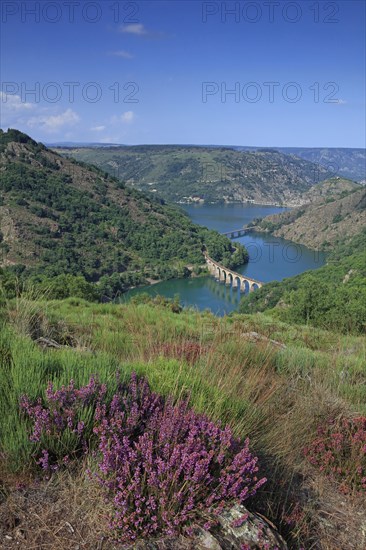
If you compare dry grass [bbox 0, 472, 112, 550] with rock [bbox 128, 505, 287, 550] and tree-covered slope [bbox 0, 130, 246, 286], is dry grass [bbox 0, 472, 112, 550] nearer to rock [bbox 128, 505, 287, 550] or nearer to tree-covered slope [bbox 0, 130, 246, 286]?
rock [bbox 128, 505, 287, 550]

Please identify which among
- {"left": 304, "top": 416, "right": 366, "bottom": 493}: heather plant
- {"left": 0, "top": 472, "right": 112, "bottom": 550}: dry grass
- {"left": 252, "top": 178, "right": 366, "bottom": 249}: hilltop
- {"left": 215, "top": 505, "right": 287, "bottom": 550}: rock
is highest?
{"left": 252, "top": 178, "right": 366, "bottom": 249}: hilltop

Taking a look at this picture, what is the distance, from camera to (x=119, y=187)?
132 m

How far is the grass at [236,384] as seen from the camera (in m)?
2.15

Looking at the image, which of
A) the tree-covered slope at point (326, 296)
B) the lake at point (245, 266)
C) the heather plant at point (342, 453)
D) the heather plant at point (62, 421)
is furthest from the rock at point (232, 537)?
the lake at point (245, 266)

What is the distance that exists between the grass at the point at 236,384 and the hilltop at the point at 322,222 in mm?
119059

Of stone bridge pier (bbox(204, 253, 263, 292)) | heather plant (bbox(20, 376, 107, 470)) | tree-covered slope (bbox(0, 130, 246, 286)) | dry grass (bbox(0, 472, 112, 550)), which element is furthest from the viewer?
tree-covered slope (bbox(0, 130, 246, 286))

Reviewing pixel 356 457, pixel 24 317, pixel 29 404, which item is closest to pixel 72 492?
pixel 29 404

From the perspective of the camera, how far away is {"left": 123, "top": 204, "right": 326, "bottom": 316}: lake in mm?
75331

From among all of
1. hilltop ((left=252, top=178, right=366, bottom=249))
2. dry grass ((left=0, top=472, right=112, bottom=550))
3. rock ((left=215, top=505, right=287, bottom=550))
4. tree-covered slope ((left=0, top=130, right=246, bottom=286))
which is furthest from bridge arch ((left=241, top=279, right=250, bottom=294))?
dry grass ((left=0, top=472, right=112, bottom=550))

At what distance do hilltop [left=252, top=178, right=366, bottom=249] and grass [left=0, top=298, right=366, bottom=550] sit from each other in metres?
119

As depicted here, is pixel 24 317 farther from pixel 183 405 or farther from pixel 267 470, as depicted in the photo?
pixel 267 470

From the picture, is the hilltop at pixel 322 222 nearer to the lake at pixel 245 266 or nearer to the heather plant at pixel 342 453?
the lake at pixel 245 266

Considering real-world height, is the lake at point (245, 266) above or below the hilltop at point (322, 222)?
below

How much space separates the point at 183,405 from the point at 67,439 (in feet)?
2.06
